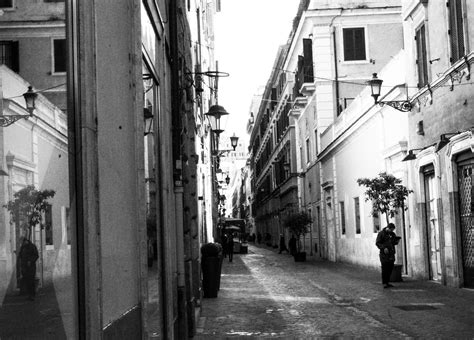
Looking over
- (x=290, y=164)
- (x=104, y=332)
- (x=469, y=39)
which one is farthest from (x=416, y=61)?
(x=290, y=164)

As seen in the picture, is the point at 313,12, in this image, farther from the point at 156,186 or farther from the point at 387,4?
the point at 156,186

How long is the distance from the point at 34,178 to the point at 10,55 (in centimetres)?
46

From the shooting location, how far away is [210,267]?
1650cm

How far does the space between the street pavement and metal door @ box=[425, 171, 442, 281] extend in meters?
0.50

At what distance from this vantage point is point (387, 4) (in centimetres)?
3322

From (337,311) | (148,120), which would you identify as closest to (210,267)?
(337,311)

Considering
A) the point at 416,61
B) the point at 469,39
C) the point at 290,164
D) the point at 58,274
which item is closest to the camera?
the point at 58,274

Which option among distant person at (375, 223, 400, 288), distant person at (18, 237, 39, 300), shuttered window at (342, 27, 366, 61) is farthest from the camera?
shuttered window at (342, 27, 366, 61)

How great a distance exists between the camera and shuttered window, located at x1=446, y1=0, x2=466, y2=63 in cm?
1619

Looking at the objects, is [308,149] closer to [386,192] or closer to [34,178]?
[386,192]

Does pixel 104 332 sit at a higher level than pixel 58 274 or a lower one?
lower

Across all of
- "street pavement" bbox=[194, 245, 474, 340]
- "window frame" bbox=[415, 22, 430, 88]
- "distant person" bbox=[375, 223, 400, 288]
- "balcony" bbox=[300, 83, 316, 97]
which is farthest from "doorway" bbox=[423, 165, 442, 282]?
"balcony" bbox=[300, 83, 316, 97]

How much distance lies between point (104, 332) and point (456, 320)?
357 inches

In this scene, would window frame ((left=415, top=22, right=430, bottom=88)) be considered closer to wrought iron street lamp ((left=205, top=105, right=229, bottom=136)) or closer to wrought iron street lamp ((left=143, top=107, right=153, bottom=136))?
wrought iron street lamp ((left=205, top=105, right=229, bottom=136))
